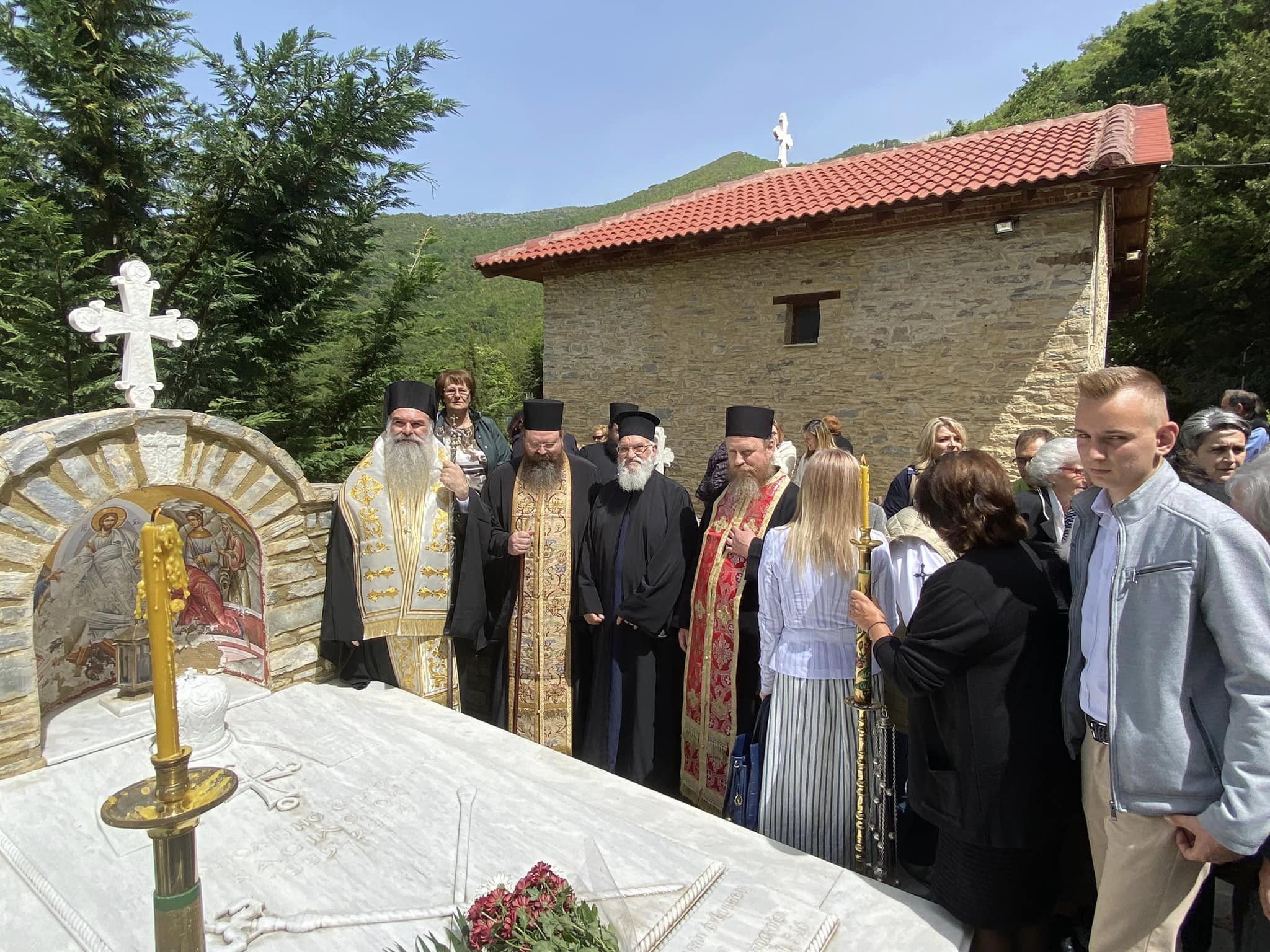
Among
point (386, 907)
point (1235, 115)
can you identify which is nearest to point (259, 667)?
point (386, 907)

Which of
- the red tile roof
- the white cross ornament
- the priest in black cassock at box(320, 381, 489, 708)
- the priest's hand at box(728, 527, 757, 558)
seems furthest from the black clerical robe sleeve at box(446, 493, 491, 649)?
the red tile roof

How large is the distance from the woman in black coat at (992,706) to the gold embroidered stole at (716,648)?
1.27m

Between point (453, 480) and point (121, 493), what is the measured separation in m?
1.50

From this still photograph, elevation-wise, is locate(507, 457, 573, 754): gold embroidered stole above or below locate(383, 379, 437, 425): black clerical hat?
below

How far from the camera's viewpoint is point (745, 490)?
3510 mm

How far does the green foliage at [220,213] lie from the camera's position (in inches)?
251

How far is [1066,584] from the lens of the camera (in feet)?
7.36

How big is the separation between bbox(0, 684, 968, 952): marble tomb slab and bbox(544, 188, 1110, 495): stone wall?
705cm

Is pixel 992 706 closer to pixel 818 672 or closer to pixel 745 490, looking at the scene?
pixel 818 672

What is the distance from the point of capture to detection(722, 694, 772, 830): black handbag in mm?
2822

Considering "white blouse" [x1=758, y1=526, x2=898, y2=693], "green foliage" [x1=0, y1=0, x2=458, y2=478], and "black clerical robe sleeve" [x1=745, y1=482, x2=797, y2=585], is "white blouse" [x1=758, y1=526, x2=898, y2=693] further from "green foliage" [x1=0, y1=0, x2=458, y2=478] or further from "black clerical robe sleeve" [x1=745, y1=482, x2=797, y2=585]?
"green foliage" [x1=0, y1=0, x2=458, y2=478]

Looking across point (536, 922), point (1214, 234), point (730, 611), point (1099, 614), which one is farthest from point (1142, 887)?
point (1214, 234)

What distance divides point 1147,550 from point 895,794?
4.62 ft

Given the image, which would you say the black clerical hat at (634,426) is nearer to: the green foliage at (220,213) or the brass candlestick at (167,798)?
the brass candlestick at (167,798)
